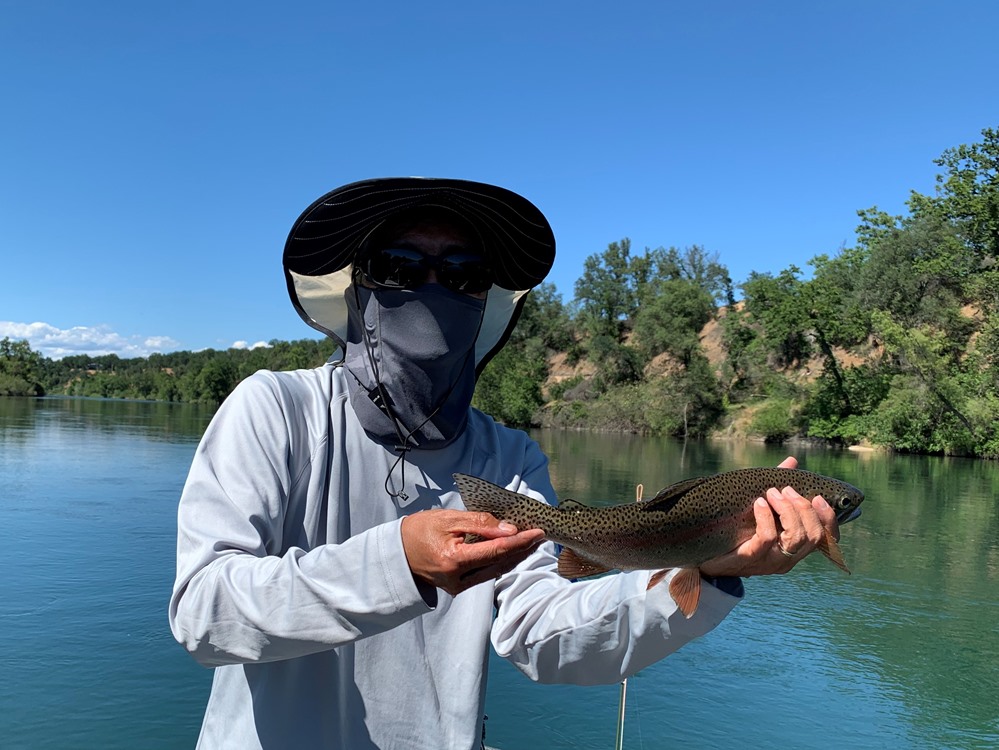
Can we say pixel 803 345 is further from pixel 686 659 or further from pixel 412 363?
pixel 412 363

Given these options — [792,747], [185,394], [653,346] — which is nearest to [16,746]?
[792,747]

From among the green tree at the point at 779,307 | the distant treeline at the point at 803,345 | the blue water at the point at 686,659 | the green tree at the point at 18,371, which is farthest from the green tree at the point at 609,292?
the green tree at the point at 18,371

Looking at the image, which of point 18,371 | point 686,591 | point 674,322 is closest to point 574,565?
point 686,591

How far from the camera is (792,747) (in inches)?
346

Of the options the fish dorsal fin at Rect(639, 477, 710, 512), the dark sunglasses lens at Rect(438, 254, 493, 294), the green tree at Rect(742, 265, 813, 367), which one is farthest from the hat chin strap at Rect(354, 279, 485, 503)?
the green tree at Rect(742, 265, 813, 367)

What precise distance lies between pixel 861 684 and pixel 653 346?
66654 millimetres

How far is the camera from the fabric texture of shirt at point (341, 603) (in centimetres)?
176

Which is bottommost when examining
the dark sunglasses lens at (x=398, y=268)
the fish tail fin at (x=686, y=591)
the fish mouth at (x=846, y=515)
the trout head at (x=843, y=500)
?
the fish tail fin at (x=686, y=591)

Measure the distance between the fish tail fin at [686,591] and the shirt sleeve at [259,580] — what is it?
805 millimetres

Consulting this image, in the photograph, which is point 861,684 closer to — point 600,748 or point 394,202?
point 600,748

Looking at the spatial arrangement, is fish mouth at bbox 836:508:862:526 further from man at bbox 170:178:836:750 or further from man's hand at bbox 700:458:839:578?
man's hand at bbox 700:458:839:578

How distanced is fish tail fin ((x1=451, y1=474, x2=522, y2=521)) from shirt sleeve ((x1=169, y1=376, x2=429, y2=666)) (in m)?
0.37

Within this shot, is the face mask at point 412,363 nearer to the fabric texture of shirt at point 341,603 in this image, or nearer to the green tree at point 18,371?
the fabric texture of shirt at point 341,603

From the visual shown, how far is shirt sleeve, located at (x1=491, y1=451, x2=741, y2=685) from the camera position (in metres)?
2.23
